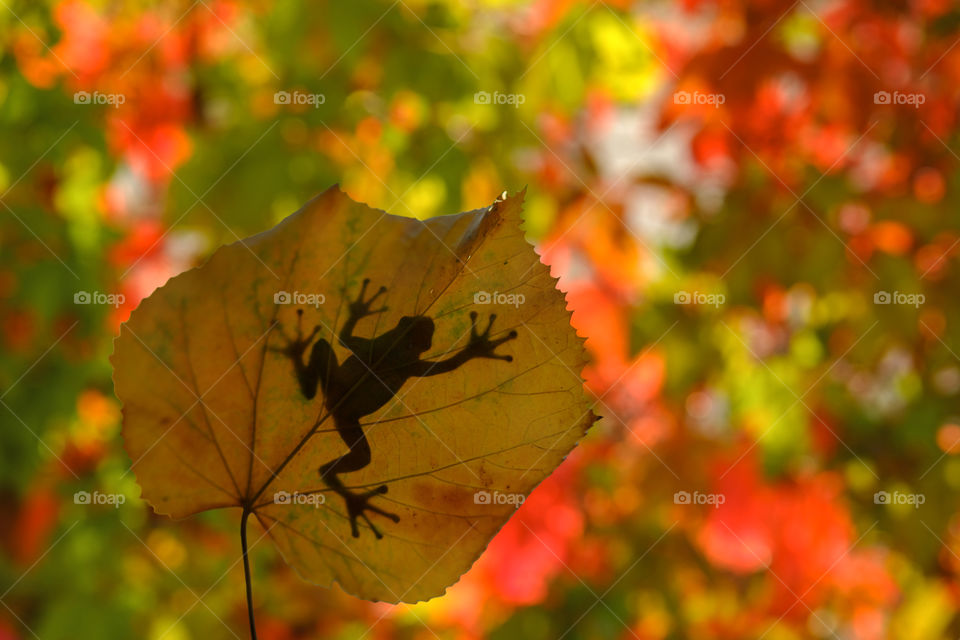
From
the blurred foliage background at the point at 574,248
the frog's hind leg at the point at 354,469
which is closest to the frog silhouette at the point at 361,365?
the frog's hind leg at the point at 354,469

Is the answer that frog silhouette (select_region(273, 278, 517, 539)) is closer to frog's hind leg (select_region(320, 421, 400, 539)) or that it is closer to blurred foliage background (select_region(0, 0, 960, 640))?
frog's hind leg (select_region(320, 421, 400, 539))

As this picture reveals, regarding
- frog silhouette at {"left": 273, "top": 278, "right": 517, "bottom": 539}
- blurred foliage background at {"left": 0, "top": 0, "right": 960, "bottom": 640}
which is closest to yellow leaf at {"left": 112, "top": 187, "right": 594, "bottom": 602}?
frog silhouette at {"left": 273, "top": 278, "right": 517, "bottom": 539}

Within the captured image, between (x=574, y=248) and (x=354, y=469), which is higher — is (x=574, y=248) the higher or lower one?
the higher one

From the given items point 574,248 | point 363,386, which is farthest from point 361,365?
point 574,248

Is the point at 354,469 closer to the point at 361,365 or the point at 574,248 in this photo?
the point at 361,365

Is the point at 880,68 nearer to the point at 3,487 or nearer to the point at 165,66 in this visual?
the point at 165,66

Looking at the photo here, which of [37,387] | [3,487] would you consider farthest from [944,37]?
[3,487]
